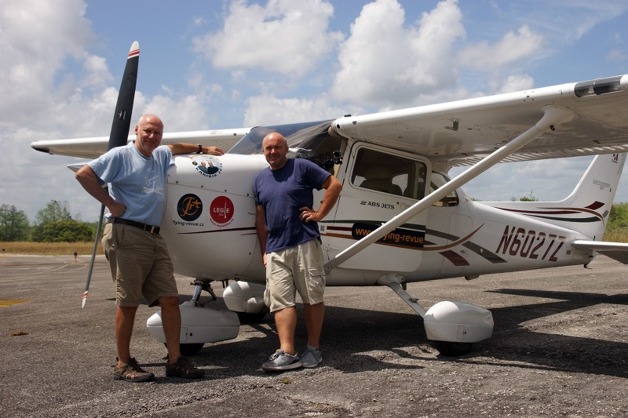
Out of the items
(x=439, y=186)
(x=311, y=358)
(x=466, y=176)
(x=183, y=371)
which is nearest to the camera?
(x=183, y=371)

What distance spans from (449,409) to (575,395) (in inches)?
37.0

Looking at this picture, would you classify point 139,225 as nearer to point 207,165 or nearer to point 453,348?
point 207,165

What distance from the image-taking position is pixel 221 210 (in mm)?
4824

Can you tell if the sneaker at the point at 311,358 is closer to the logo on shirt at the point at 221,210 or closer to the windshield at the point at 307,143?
the logo on shirt at the point at 221,210

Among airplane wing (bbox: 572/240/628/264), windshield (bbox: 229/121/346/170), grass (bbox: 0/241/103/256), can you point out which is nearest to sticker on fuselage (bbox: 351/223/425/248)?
windshield (bbox: 229/121/346/170)

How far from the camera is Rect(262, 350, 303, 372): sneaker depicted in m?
4.24

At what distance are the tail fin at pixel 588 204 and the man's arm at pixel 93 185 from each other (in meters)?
6.02

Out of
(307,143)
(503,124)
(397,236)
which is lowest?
(397,236)

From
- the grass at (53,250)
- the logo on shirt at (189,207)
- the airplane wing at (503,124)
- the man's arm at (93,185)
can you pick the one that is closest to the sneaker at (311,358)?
the logo on shirt at (189,207)

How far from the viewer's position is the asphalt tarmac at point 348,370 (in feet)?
11.0

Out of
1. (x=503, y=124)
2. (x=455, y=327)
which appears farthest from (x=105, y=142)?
(x=455, y=327)

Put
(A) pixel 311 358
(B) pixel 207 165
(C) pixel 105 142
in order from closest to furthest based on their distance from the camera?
(A) pixel 311 358 < (B) pixel 207 165 < (C) pixel 105 142

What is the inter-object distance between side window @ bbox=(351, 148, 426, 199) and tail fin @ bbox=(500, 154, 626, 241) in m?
2.59

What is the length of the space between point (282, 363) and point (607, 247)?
19.3 ft
